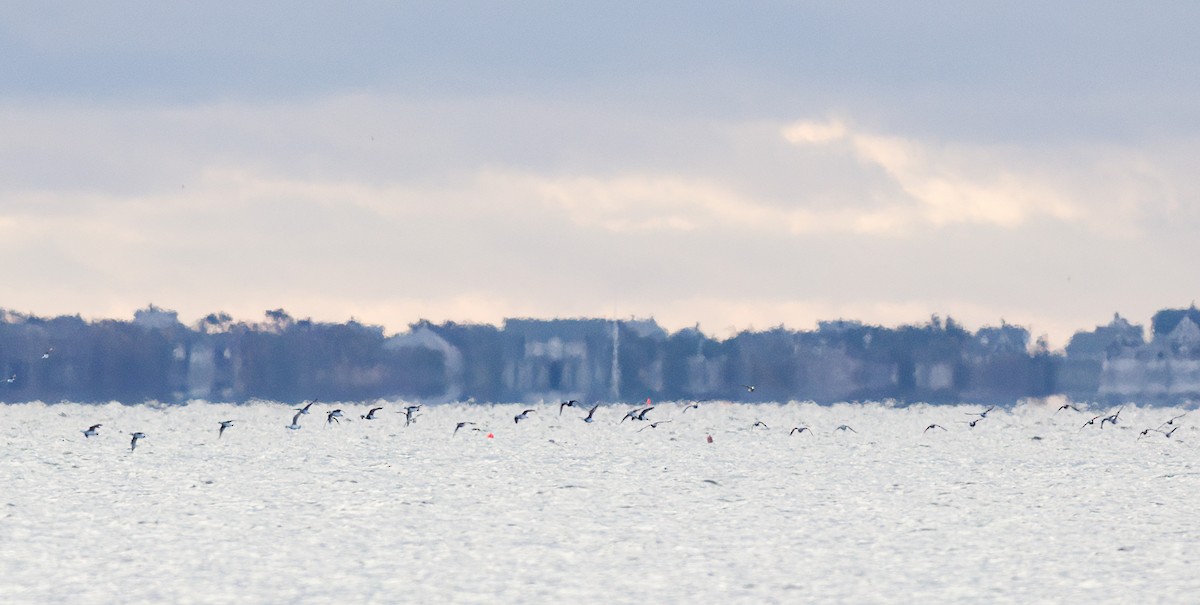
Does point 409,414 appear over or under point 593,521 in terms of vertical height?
Answer: over

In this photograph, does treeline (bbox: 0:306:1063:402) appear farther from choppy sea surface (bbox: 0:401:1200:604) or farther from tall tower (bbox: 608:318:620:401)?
choppy sea surface (bbox: 0:401:1200:604)

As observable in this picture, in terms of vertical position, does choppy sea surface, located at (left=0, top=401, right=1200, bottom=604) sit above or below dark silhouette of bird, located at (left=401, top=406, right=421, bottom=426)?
below

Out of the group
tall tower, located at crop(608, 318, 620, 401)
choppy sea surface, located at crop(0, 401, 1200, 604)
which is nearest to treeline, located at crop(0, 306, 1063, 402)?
tall tower, located at crop(608, 318, 620, 401)

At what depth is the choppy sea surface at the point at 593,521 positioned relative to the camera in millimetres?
31875

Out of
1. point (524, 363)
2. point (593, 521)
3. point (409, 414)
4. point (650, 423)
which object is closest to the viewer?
point (593, 521)

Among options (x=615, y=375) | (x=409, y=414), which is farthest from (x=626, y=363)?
(x=409, y=414)

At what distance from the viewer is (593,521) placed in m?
42.6

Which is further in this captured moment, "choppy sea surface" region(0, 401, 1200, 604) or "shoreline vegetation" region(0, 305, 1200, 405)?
"shoreline vegetation" region(0, 305, 1200, 405)

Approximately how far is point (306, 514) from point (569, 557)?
10.9 m

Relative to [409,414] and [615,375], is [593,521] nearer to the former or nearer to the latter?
[409,414]

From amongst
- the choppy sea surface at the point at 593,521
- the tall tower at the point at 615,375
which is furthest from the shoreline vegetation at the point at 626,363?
the choppy sea surface at the point at 593,521

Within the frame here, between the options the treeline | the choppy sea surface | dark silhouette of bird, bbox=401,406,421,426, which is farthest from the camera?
the treeline

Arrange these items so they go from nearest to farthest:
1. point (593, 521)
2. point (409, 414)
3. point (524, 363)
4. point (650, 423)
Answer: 1. point (593, 521)
2. point (409, 414)
3. point (650, 423)
4. point (524, 363)

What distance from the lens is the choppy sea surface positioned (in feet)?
105
